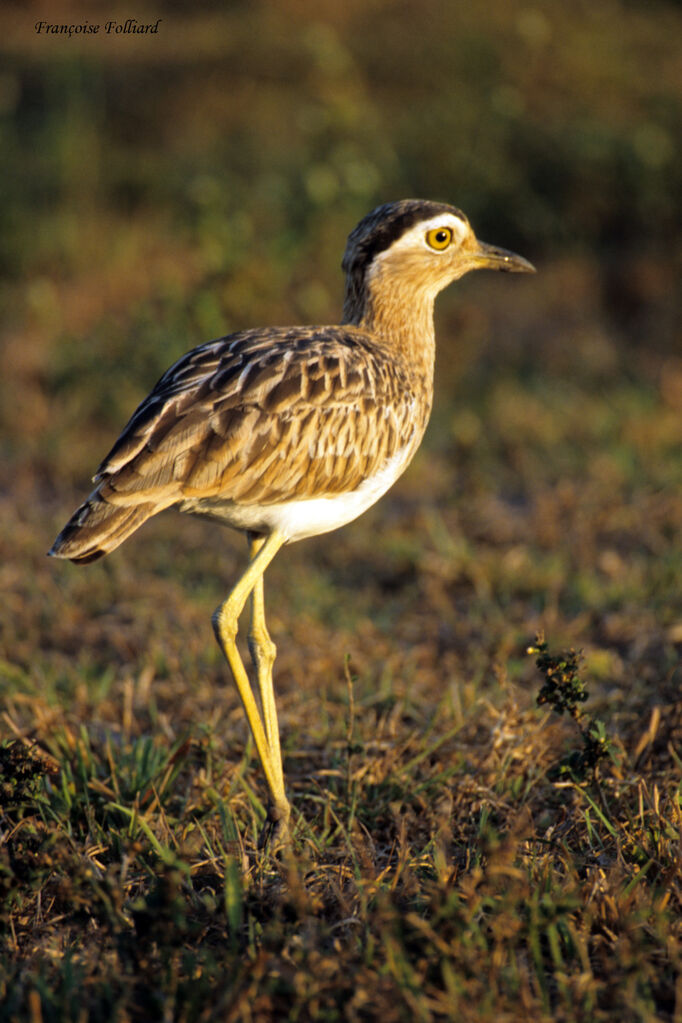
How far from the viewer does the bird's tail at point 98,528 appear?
3.01m

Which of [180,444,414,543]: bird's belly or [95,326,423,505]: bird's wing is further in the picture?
[180,444,414,543]: bird's belly

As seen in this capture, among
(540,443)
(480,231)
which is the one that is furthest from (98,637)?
(480,231)

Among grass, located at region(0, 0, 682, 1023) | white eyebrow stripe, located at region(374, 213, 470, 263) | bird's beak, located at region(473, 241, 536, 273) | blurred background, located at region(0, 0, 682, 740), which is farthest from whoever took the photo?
blurred background, located at region(0, 0, 682, 740)

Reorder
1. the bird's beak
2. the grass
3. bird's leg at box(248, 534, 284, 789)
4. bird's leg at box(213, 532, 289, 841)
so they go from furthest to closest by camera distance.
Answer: the bird's beak, bird's leg at box(248, 534, 284, 789), bird's leg at box(213, 532, 289, 841), the grass

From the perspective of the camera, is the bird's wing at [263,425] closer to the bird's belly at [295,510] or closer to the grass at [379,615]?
the bird's belly at [295,510]

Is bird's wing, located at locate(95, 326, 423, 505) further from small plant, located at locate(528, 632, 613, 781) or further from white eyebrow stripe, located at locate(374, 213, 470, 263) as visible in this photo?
small plant, located at locate(528, 632, 613, 781)

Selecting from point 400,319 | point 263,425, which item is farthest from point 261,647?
point 400,319

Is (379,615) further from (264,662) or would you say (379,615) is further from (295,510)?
(295,510)

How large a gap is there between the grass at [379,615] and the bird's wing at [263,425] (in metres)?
0.88

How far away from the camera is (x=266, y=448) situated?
3.27 m

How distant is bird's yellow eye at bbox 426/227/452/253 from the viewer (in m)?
3.96

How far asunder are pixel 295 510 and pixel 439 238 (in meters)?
1.32

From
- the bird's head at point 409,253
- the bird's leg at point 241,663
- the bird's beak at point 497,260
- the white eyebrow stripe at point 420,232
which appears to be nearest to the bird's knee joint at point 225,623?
the bird's leg at point 241,663

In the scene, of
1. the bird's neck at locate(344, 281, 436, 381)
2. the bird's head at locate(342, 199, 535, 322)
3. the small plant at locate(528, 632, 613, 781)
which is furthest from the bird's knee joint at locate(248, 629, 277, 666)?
the bird's head at locate(342, 199, 535, 322)
